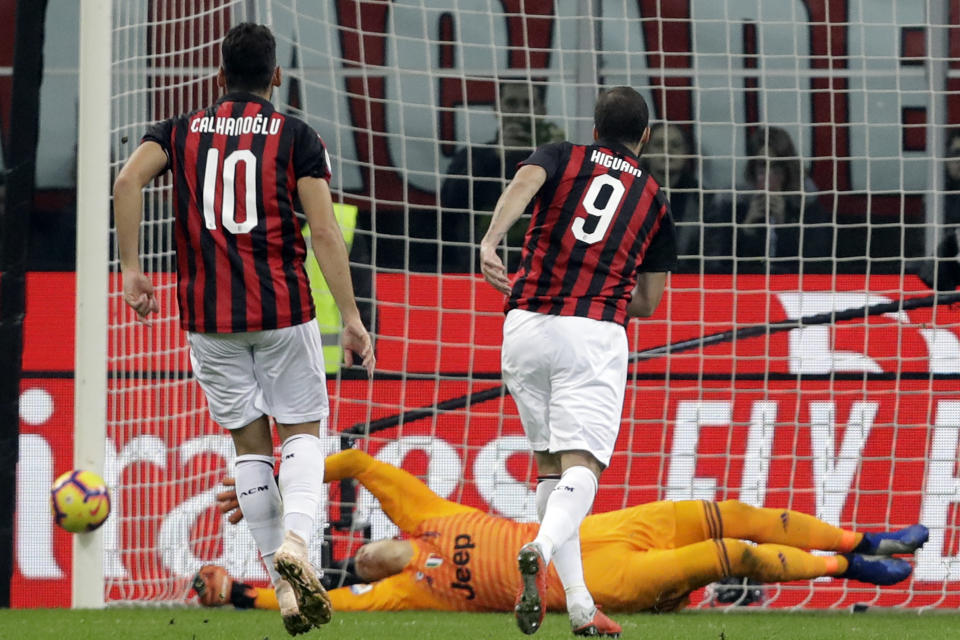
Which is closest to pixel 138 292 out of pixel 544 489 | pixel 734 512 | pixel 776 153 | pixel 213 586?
pixel 544 489

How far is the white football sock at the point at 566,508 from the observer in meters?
3.45

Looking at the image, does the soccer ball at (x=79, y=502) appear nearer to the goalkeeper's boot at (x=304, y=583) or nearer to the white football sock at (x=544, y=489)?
the white football sock at (x=544, y=489)

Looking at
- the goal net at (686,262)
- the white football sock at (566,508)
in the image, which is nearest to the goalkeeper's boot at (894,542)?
the goal net at (686,262)

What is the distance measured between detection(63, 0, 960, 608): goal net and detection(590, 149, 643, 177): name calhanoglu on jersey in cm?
188

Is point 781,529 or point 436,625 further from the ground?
point 781,529

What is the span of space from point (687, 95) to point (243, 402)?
11.9 ft

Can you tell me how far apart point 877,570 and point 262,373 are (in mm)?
2337

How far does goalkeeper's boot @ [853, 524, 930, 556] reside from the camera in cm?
471

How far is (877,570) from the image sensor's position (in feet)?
15.5

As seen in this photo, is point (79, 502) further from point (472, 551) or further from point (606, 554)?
point (606, 554)

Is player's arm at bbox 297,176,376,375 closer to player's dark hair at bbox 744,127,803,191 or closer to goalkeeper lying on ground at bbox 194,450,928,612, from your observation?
goalkeeper lying on ground at bbox 194,450,928,612

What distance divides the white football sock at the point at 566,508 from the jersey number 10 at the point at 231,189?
0.99m

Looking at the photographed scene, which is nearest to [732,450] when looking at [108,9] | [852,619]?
[852,619]

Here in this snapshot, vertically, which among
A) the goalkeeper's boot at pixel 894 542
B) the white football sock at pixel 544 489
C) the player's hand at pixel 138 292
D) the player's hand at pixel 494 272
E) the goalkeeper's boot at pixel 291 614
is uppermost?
the player's hand at pixel 494 272
